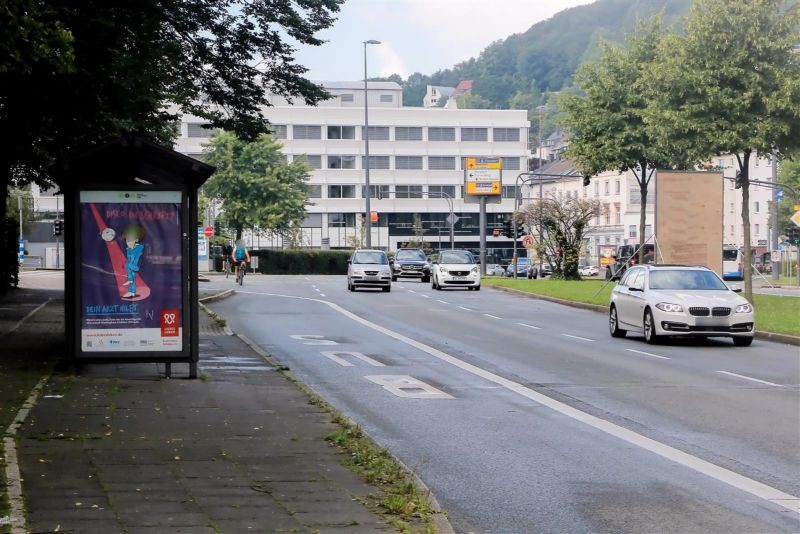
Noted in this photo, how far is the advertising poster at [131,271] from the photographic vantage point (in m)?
14.4

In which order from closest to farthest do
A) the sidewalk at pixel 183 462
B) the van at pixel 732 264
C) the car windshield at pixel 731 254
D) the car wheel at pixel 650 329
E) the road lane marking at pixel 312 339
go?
1. the sidewalk at pixel 183 462
2. the road lane marking at pixel 312 339
3. the car wheel at pixel 650 329
4. the van at pixel 732 264
5. the car windshield at pixel 731 254

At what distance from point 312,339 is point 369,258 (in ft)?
85.6

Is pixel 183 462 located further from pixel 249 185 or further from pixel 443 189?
pixel 443 189

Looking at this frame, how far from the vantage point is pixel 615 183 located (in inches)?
4476

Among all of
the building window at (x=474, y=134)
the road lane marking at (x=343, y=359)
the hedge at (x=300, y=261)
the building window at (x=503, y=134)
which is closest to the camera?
the road lane marking at (x=343, y=359)

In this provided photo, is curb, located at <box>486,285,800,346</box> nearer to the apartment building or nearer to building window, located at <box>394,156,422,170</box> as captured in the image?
the apartment building

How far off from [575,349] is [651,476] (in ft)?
40.7

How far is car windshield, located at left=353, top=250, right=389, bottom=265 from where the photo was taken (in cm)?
4806

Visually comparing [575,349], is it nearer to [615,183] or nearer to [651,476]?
[651,476]

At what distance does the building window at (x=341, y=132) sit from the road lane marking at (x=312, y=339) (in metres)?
93.1

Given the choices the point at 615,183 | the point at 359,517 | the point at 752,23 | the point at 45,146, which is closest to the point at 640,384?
the point at 359,517

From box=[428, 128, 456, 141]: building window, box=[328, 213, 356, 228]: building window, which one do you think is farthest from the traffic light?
box=[428, 128, 456, 141]: building window

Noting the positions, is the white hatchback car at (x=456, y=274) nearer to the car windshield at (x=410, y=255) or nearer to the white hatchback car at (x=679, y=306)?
the car windshield at (x=410, y=255)

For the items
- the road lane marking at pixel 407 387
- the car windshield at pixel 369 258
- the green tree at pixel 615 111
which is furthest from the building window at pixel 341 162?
the road lane marking at pixel 407 387
